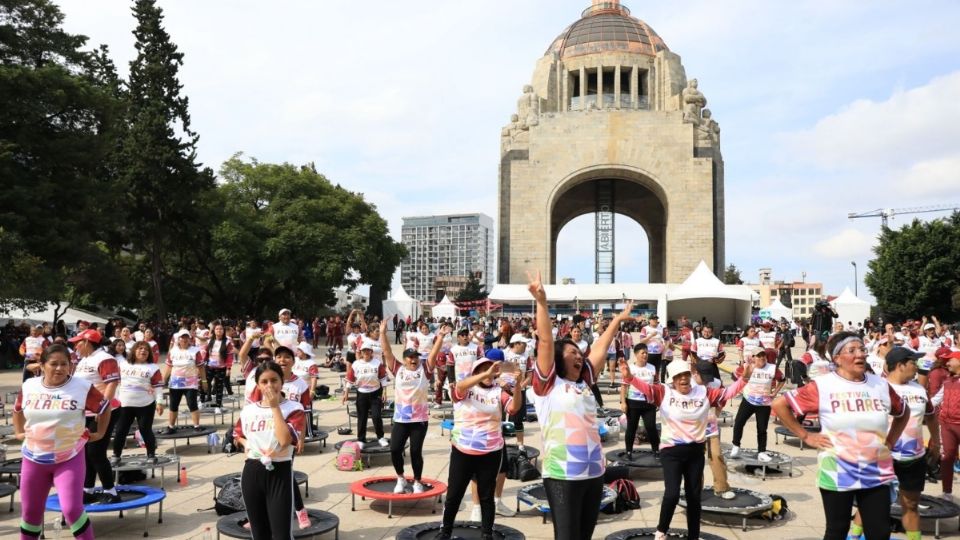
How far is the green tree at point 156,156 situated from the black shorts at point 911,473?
1472 inches

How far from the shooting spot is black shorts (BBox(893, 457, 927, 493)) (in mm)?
6668

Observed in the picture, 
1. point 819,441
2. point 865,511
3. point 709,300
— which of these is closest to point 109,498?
point 819,441

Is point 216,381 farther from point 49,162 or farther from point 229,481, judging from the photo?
point 49,162

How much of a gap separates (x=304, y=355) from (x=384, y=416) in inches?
89.1

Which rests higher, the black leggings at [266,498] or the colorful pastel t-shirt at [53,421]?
the colorful pastel t-shirt at [53,421]

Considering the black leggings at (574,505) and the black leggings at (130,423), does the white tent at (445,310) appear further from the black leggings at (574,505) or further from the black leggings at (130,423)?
the black leggings at (574,505)

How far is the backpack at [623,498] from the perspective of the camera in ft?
27.1

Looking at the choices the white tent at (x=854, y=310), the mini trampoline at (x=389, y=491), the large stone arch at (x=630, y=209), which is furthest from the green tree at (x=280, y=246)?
the mini trampoline at (x=389, y=491)

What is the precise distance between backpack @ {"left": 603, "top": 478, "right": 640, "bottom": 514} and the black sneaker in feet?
18.2

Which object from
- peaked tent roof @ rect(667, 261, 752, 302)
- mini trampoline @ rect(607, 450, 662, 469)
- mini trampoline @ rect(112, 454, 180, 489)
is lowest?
mini trampoline @ rect(607, 450, 662, 469)

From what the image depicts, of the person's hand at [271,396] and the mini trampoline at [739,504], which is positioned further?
the mini trampoline at [739,504]

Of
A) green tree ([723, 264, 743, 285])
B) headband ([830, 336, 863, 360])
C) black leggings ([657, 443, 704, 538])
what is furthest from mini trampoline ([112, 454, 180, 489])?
green tree ([723, 264, 743, 285])

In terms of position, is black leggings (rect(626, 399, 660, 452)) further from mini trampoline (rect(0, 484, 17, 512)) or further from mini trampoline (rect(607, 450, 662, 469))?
mini trampoline (rect(0, 484, 17, 512))

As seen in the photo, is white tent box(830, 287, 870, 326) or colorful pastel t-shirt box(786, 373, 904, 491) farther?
white tent box(830, 287, 870, 326)
